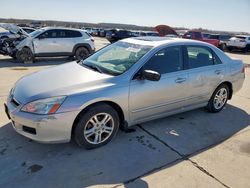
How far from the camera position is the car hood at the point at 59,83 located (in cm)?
343

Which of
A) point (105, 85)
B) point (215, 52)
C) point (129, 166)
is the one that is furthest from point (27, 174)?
point (215, 52)

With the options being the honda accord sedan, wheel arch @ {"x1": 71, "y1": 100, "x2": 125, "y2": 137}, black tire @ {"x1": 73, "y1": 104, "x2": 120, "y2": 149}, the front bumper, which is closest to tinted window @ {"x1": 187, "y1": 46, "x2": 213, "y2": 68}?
the honda accord sedan

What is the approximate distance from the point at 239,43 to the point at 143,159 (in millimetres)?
22257

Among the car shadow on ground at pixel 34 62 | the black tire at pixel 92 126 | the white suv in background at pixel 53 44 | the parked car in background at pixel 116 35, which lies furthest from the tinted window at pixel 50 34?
the parked car in background at pixel 116 35

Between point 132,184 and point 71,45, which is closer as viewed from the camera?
point 132,184

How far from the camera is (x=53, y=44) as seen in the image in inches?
456

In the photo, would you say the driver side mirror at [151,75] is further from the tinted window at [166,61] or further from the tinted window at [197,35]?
the tinted window at [197,35]

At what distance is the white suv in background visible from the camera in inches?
434

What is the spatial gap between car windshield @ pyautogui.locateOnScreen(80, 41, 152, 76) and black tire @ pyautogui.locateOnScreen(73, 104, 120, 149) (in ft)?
1.95

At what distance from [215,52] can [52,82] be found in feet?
10.8

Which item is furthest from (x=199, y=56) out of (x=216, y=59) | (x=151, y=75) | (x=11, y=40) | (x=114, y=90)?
(x=11, y=40)

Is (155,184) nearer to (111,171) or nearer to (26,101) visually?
(111,171)

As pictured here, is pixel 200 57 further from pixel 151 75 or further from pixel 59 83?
pixel 59 83

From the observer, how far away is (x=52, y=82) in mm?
3732
